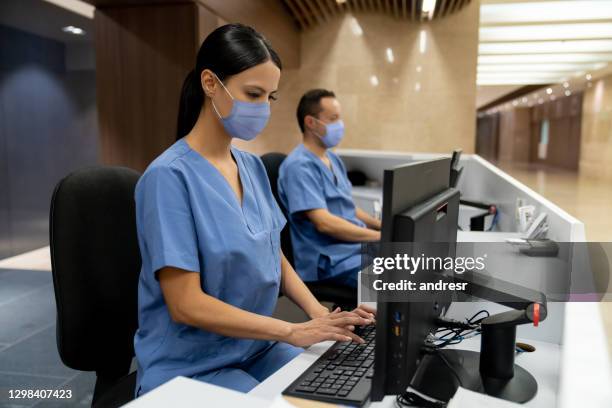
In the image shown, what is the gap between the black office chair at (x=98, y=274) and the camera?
1.27 meters

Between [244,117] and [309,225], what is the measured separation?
1.26 m

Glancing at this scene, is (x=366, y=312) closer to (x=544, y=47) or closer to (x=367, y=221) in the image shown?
(x=367, y=221)

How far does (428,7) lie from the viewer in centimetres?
642

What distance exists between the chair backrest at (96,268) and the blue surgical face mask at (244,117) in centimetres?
33

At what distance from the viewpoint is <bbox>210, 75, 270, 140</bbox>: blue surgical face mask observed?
1321 millimetres

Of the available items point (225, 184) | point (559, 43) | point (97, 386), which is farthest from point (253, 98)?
point (559, 43)

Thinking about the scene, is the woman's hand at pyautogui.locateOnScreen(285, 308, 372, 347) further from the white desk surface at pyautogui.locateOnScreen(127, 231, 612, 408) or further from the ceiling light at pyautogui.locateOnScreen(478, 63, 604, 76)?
the ceiling light at pyautogui.locateOnScreen(478, 63, 604, 76)

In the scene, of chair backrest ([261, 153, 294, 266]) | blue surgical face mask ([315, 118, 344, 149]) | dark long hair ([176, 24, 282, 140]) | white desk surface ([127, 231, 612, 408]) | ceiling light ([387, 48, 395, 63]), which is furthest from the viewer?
ceiling light ([387, 48, 395, 63])

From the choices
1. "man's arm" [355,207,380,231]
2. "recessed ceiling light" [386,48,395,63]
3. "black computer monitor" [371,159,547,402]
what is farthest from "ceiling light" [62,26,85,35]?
"black computer monitor" [371,159,547,402]

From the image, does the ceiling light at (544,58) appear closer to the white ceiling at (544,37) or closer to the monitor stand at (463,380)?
the white ceiling at (544,37)

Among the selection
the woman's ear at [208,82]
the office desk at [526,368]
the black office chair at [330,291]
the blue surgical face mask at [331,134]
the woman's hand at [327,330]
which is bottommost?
the black office chair at [330,291]

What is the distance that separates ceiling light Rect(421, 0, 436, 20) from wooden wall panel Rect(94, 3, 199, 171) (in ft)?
11.3

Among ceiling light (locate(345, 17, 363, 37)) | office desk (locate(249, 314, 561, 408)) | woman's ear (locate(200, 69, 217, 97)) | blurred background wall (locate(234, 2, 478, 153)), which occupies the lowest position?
office desk (locate(249, 314, 561, 408))

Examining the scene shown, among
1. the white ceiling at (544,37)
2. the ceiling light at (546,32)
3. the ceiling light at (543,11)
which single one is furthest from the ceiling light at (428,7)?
the ceiling light at (546,32)
